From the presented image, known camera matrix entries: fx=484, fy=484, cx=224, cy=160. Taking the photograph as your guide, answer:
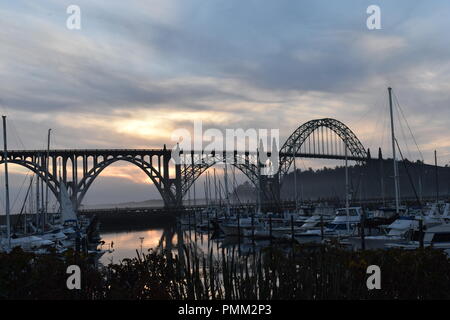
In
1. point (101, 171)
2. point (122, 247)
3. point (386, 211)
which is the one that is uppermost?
point (101, 171)

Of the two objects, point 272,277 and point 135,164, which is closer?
point 272,277

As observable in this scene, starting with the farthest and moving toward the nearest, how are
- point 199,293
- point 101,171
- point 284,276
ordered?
point 101,171 < point 284,276 < point 199,293

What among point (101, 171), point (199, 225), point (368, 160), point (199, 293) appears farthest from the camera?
point (368, 160)

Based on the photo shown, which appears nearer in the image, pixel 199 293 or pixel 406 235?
pixel 199 293

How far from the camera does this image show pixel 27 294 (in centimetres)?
1023

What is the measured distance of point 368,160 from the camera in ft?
456

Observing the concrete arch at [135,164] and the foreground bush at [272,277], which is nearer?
the foreground bush at [272,277]

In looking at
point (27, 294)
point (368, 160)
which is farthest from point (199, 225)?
point (368, 160)

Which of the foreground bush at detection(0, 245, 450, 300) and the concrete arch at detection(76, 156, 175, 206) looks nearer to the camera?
the foreground bush at detection(0, 245, 450, 300)
